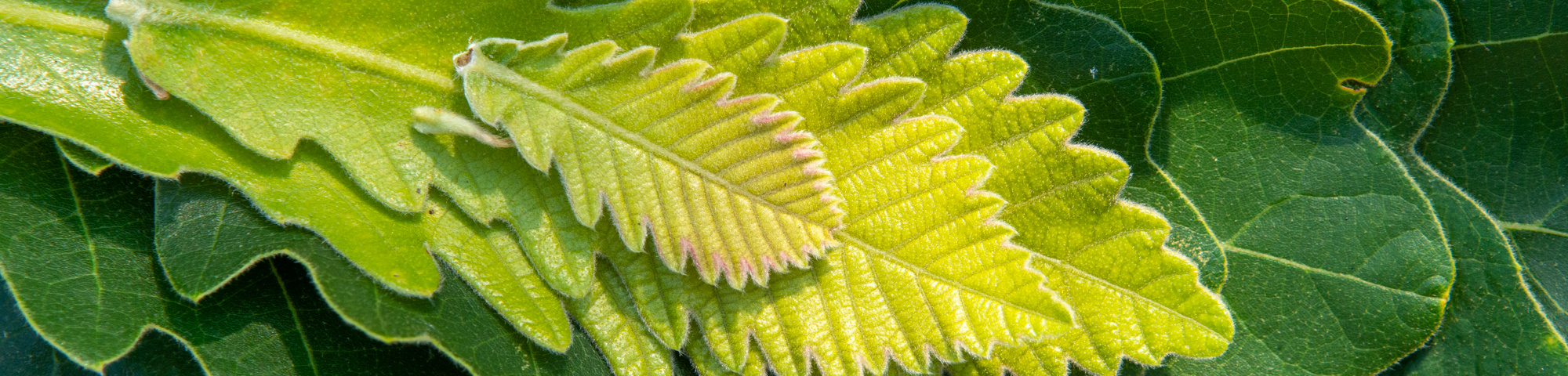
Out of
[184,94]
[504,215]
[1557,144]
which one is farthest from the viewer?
[1557,144]

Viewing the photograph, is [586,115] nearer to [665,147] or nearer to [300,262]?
[665,147]

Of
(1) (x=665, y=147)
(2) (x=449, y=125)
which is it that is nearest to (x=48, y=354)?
(2) (x=449, y=125)

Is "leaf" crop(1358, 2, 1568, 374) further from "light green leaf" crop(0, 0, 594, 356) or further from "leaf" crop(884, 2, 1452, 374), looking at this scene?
"light green leaf" crop(0, 0, 594, 356)

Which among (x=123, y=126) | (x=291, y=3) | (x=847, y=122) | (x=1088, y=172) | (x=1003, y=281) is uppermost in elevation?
(x=291, y=3)

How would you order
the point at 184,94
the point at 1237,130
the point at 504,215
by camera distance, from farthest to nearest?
the point at 1237,130
the point at 504,215
the point at 184,94

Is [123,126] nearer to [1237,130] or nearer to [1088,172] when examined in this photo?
[1088,172]

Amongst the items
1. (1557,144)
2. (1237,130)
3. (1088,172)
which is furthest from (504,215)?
(1557,144)

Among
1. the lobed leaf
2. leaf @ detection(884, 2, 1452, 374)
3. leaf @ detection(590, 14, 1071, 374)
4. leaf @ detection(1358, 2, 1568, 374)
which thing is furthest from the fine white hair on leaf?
leaf @ detection(1358, 2, 1568, 374)

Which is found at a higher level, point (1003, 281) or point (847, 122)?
point (847, 122)
